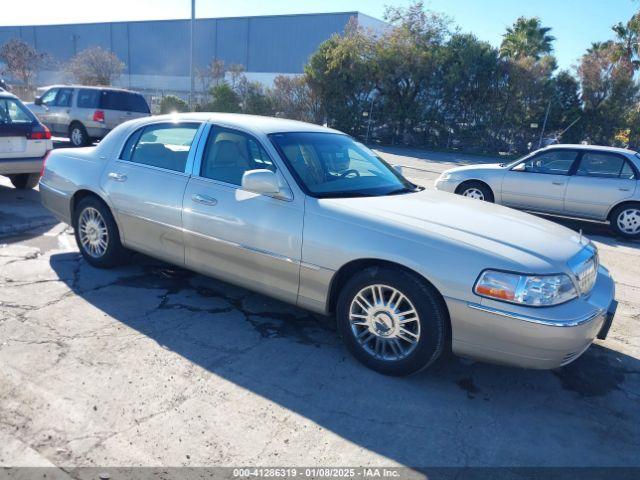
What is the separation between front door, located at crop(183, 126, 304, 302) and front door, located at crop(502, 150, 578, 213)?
256 inches

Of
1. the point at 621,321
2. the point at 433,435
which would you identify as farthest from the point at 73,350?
the point at 621,321

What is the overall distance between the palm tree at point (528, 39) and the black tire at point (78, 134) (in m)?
27.2

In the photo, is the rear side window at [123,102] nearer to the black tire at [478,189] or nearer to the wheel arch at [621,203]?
the black tire at [478,189]

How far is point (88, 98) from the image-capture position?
14.8 m

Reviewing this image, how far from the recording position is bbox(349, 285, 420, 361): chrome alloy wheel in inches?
130

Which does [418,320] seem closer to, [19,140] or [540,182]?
[540,182]

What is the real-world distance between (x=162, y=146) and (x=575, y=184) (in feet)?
23.5

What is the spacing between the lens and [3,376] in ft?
10.4

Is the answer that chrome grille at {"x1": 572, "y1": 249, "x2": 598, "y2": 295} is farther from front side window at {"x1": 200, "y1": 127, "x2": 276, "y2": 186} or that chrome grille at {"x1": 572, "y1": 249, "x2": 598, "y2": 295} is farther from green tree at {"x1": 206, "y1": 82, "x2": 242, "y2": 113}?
green tree at {"x1": 206, "y1": 82, "x2": 242, "y2": 113}

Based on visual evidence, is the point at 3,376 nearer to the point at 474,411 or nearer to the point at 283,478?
the point at 283,478

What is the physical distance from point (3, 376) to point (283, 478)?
1.97 meters

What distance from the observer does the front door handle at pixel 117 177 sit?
183 inches

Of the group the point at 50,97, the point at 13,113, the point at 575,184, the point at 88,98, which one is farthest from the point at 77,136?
the point at 575,184

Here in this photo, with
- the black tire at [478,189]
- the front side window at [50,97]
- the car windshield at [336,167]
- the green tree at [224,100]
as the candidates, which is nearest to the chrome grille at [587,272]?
the car windshield at [336,167]
